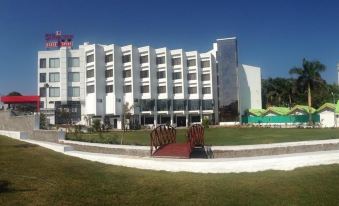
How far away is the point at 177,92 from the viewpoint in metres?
75.3

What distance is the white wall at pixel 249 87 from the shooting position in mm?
80750

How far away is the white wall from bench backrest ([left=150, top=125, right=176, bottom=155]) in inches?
2324

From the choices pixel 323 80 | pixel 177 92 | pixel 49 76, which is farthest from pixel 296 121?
pixel 49 76

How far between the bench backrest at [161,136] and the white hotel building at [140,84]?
4750 cm

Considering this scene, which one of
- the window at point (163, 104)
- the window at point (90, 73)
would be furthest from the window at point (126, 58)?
the window at point (163, 104)

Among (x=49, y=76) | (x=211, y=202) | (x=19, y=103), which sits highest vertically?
(x=49, y=76)

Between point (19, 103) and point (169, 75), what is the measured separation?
31377 mm

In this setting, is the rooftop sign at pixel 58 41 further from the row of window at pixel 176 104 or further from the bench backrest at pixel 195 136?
the bench backrest at pixel 195 136

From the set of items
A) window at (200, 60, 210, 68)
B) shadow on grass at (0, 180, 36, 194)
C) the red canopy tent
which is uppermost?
window at (200, 60, 210, 68)

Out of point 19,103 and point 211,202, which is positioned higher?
point 19,103

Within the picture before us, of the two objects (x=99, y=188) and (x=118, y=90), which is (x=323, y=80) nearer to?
(x=118, y=90)

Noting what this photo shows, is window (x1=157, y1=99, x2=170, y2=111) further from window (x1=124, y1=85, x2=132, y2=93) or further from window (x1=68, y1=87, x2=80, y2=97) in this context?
window (x1=68, y1=87, x2=80, y2=97)

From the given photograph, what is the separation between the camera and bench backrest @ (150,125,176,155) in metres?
19.7

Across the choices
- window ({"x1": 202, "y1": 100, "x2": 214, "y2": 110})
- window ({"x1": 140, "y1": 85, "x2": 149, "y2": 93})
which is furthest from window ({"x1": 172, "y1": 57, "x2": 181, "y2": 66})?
window ({"x1": 202, "y1": 100, "x2": 214, "y2": 110})
